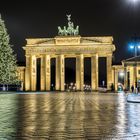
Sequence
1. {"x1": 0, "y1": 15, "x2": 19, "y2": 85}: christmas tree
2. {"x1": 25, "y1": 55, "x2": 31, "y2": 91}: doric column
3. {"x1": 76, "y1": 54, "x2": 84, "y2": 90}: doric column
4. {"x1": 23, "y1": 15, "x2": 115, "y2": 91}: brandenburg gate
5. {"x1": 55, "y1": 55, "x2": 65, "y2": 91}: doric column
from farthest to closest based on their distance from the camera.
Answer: {"x1": 25, "y1": 55, "x2": 31, "y2": 91}: doric column
{"x1": 55, "y1": 55, "x2": 65, "y2": 91}: doric column
{"x1": 76, "y1": 54, "x2": 84, "y2": 90}: doric column
{"x1": 23, "y1": 15, "x2": 115, "y2": 91}: brandenburg gate
{"x1": 0, "y1": 15, "x2": 19, "y2": 85}: christmas tree

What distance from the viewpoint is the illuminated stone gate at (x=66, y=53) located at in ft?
421

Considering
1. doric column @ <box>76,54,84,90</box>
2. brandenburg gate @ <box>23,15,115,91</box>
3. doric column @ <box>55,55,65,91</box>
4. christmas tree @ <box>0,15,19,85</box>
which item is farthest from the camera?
doric column @ <box>55,55,65,91</box>

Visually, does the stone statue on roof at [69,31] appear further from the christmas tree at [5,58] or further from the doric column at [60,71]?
the christmas tree at [5,58]

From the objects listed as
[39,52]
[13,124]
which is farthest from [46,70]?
[13,124]

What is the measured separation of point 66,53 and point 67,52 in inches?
15.3

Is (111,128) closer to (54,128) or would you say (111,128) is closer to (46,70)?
(54,128)

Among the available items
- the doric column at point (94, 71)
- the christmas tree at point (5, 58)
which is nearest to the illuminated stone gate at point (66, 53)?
the doric column at point (94, 71)

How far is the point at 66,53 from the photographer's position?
129000 mm

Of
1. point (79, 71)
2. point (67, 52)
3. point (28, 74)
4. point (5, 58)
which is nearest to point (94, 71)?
point (79, 71)

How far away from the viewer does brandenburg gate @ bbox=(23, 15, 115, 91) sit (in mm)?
128250

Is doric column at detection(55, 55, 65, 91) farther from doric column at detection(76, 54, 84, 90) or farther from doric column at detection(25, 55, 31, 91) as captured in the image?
doric column at detection(25, 55, 31, 91)

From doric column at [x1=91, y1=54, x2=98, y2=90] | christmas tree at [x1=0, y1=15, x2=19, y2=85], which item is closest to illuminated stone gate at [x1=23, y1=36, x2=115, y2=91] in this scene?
doric column at [x1=91, y1=54, x2=98, y2=90]

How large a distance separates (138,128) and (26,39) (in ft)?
391

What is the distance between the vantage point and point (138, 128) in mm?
16250
